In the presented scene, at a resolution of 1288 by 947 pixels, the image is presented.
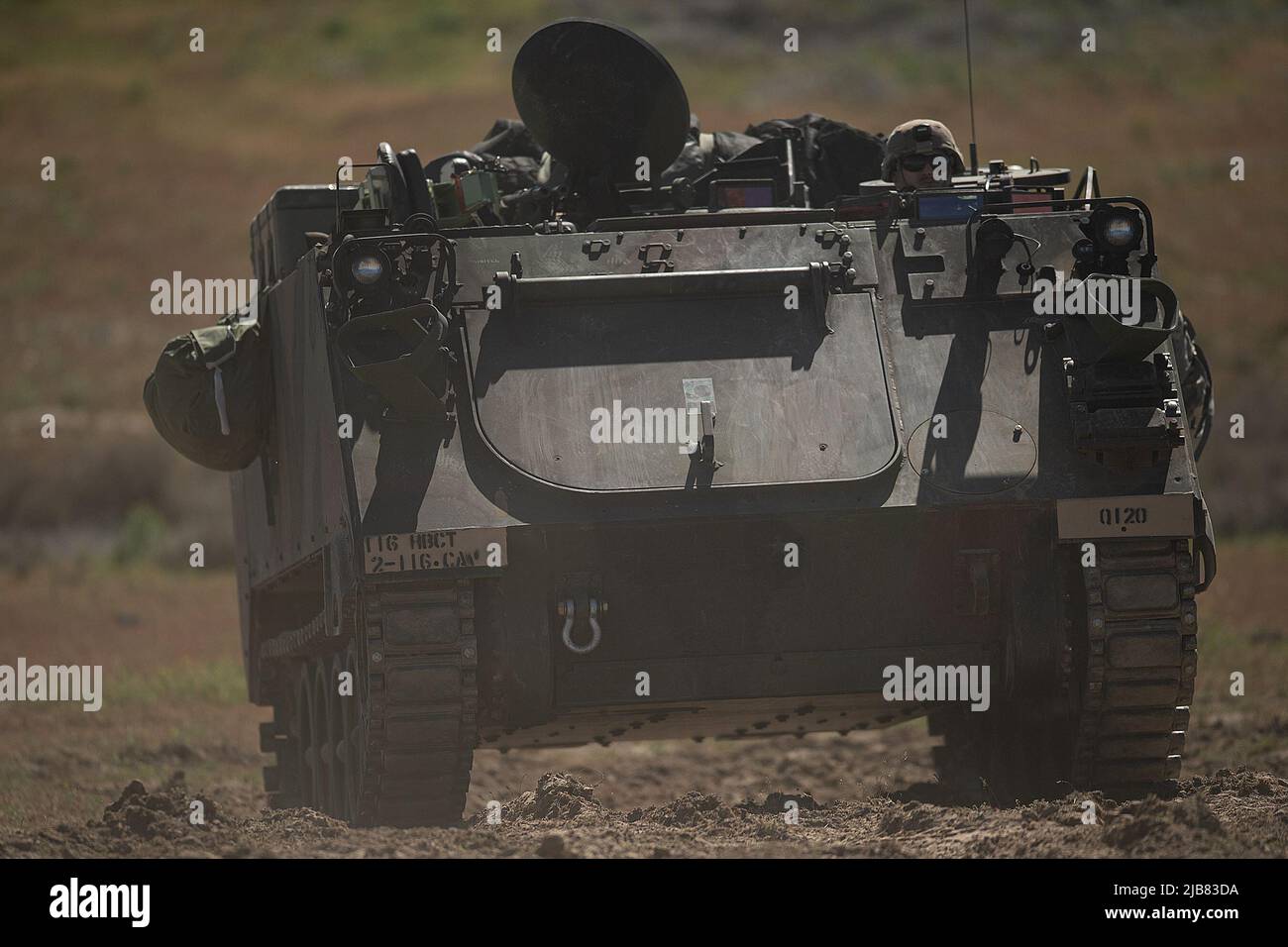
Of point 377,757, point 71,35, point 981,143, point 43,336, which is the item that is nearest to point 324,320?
point 377,757

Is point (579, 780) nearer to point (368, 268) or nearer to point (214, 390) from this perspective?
point (214, 390)

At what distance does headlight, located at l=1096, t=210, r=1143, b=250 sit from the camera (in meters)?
8.60

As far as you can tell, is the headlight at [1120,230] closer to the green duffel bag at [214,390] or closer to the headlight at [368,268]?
the headlight at [368,268]

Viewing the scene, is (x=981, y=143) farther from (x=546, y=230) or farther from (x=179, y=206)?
(x=546, y=230)

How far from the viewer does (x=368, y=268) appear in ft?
27.3

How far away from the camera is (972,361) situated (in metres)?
8.52

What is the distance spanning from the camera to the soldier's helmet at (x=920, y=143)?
1022cm

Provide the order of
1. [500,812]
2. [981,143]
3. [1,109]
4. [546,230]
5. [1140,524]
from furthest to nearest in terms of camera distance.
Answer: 1. [1,109]
2. [981,143]
3. [500,812]
4. [546,230]
5. [1140,524]

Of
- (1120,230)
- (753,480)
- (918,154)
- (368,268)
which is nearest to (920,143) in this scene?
(918,154)

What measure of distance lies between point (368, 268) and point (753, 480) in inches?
64.0

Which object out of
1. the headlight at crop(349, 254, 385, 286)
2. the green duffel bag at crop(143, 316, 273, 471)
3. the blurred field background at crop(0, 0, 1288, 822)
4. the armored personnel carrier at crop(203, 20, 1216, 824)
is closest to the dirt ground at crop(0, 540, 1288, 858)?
the blurred field background at crop(0, 0, 1288, 822)

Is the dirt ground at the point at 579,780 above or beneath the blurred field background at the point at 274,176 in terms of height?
beneath

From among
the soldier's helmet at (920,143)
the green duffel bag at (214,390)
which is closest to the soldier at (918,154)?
the soldier's helmet at (920,143)

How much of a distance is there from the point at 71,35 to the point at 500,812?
47.6 m
